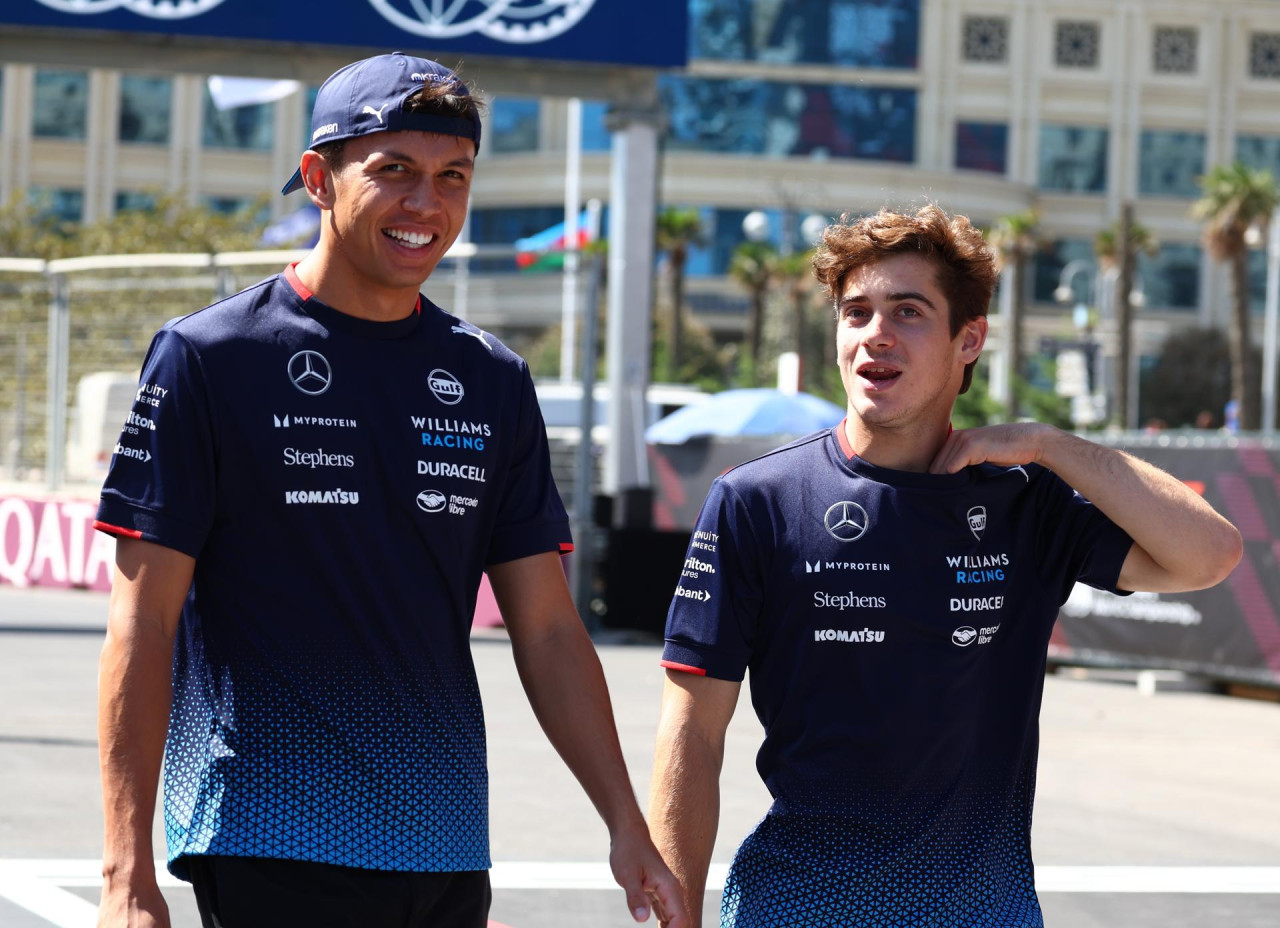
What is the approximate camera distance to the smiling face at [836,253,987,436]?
3471mm

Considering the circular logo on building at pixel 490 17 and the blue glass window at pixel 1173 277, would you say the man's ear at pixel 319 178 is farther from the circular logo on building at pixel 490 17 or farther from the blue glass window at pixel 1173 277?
the blue glass window at pixel 1173 277

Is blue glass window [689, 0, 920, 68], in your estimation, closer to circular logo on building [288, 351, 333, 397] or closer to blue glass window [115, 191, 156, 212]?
blue glass window [115, 191, 156, 212]

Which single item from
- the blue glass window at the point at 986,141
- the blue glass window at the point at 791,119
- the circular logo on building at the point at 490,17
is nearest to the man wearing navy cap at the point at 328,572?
the circular logo on building at the point at 490,17

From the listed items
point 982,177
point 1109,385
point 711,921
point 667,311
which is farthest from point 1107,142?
point 711,921

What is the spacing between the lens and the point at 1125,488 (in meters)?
3.49

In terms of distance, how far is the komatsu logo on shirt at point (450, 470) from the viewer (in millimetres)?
3219

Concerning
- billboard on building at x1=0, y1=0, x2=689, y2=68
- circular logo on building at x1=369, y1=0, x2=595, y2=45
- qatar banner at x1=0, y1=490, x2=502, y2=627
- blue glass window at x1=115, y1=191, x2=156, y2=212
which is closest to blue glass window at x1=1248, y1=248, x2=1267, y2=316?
blue glass window at x1=115, y1=191, x2=156, y2=212

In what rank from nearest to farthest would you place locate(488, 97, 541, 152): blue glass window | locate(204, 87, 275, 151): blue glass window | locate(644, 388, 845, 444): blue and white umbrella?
locate(644, 388, 845, 444): blue and white umbrella, locate(204, 87, 275, 151): blue glass window, locate(488, 97, 541, 152): blue glass window

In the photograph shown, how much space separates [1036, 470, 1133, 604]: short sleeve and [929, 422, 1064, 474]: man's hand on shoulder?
0.17 meters

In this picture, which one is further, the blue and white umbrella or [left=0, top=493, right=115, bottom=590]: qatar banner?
[left=0, top=493, right=115, bottom=590]: qatar banner

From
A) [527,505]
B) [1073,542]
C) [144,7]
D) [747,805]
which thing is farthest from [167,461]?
[144,7]

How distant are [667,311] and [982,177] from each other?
16953mm

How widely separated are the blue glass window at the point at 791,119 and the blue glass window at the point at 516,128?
6.31 meters

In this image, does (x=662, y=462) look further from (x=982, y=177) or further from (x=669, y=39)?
(x=982, y=177)
